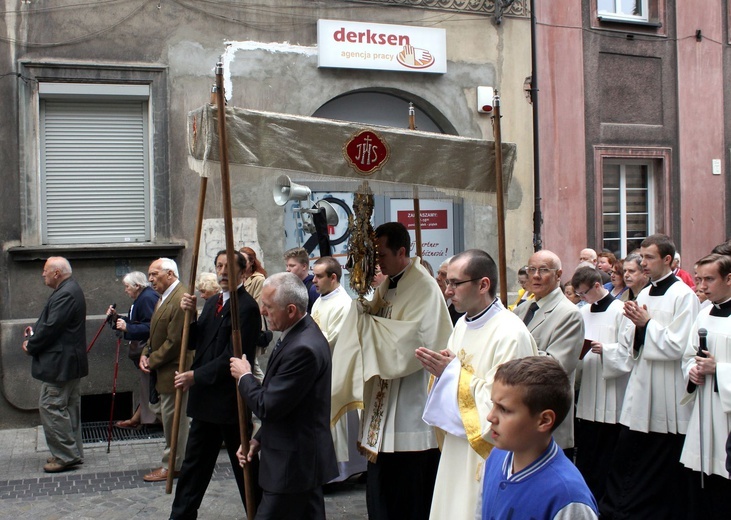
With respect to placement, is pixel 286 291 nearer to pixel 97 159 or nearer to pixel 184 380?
pixel 184 380

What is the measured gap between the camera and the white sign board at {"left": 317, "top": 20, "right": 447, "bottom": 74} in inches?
443

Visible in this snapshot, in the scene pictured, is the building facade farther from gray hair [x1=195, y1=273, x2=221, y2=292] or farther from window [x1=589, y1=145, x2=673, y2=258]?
window [x1=589, y1=145, x2=673, y2=258]

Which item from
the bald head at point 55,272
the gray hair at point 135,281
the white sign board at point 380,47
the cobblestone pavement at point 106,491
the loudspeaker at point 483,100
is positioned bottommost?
the cobblestone pavement at point 106,491

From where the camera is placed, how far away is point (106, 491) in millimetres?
7227

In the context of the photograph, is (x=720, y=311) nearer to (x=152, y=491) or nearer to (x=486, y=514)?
(x=486, y=514)

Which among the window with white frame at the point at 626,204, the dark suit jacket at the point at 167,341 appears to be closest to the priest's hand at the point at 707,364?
the dark suit jacket at the point at 167,341

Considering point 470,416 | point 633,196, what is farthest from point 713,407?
point 633,196

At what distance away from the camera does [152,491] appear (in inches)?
284

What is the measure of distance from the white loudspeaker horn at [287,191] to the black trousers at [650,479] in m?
3.37

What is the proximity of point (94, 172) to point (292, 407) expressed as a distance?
6596 millimetres

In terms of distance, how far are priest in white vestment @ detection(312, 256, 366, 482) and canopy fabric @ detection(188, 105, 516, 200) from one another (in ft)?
6.56

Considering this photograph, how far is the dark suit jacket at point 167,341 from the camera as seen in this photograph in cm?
753

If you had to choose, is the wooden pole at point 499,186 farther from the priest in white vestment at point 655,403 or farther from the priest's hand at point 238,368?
the priest's hand at point 238,368

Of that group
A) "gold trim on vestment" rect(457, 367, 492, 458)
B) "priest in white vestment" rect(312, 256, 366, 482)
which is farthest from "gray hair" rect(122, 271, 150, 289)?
"gold trim on vestment" rect(457, 367, 492, 458)
